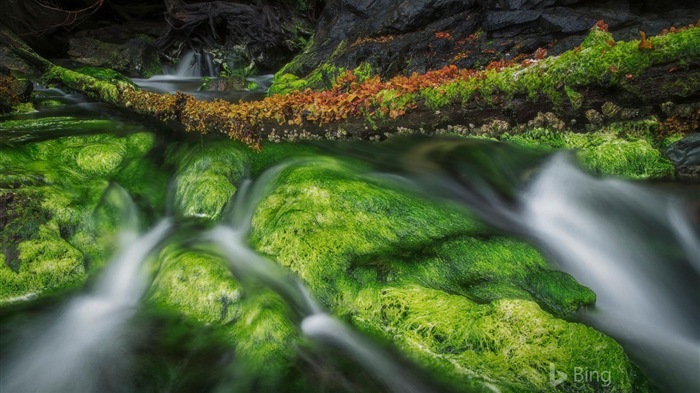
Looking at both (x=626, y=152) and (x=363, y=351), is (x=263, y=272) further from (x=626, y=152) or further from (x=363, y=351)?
(x=626, y=152)

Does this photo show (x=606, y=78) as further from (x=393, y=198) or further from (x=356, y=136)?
(x=356, y=136)

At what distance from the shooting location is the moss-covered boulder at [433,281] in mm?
2455

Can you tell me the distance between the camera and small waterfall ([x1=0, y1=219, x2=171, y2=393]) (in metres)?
2.85

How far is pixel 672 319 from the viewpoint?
3488 millimetres

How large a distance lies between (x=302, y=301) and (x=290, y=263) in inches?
17.4

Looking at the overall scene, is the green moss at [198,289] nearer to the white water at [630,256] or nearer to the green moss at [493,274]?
the green moss at [493,274]

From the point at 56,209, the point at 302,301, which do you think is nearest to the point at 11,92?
the point at 56,209

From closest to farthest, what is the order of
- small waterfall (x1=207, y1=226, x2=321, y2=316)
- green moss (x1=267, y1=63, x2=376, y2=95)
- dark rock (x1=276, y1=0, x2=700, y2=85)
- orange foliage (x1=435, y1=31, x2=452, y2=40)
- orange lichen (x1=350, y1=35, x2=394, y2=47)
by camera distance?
small waterfall (x1=207, y1=226, x2=321, y2=316), dark rock (x1=276, y1=0, x2=700, y2=85), orange foliage (x1=435, y1=31, x2=452, y2=40), green moss (x1=267, y1=63, x2=376, y2=95), orange lichen (x1=350, y1=35, x2=394, y2=47)

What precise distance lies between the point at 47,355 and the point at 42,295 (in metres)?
0.78

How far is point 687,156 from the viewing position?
16.6 feet

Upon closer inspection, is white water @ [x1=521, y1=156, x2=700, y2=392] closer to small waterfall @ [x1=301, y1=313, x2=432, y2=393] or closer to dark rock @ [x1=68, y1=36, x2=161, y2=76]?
small waterfall @ [x1=301, y1=313, x2=432, y2=393]

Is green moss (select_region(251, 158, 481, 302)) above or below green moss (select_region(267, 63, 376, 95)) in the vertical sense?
below

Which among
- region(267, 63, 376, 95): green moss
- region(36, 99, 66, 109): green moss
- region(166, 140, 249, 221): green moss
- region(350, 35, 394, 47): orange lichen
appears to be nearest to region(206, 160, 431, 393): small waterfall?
region(166, 140, 249, 221): green moss

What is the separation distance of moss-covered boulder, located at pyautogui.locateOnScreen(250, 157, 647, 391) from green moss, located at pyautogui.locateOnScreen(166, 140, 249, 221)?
2.55 ft
